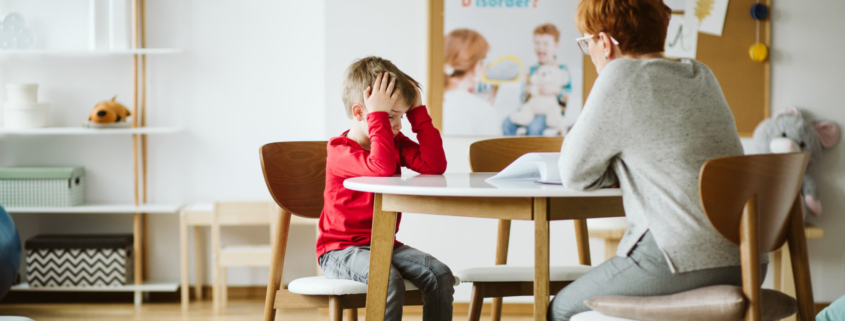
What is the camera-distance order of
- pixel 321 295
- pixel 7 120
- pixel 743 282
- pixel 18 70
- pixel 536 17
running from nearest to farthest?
1. pixel 743 282
2. pixel 321 295
3. pixel 536 17
4. pixel 7 120
5. pixel 18 70

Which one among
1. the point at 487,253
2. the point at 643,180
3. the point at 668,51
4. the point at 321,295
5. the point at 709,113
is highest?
the point at 668,51

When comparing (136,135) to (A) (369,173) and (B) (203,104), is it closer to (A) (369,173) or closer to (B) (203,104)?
(B) (203,104)

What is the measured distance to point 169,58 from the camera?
3.31 m

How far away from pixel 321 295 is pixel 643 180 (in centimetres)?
72

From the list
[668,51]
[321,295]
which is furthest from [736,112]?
[321,295]

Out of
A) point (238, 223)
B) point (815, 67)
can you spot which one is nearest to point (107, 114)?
point (238, 223)

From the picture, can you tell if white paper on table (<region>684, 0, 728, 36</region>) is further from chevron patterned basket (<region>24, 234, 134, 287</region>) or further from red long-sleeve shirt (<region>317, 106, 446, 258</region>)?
chevron patterned basket (<region>24, 234, 134, 287</region>)

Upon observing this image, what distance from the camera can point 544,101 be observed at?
2.86m

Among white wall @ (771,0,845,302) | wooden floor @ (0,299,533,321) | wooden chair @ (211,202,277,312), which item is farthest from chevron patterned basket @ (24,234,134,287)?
white wall @ (771,0,845,302)

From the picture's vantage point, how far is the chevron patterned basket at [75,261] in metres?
3.04

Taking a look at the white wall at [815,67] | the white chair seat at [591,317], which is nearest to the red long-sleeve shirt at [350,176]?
the white chair seat at [591,317]

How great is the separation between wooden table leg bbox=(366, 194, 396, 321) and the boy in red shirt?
0.24 ft

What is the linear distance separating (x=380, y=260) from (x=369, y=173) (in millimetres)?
269

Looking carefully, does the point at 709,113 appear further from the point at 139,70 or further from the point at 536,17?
the point at 139,70
